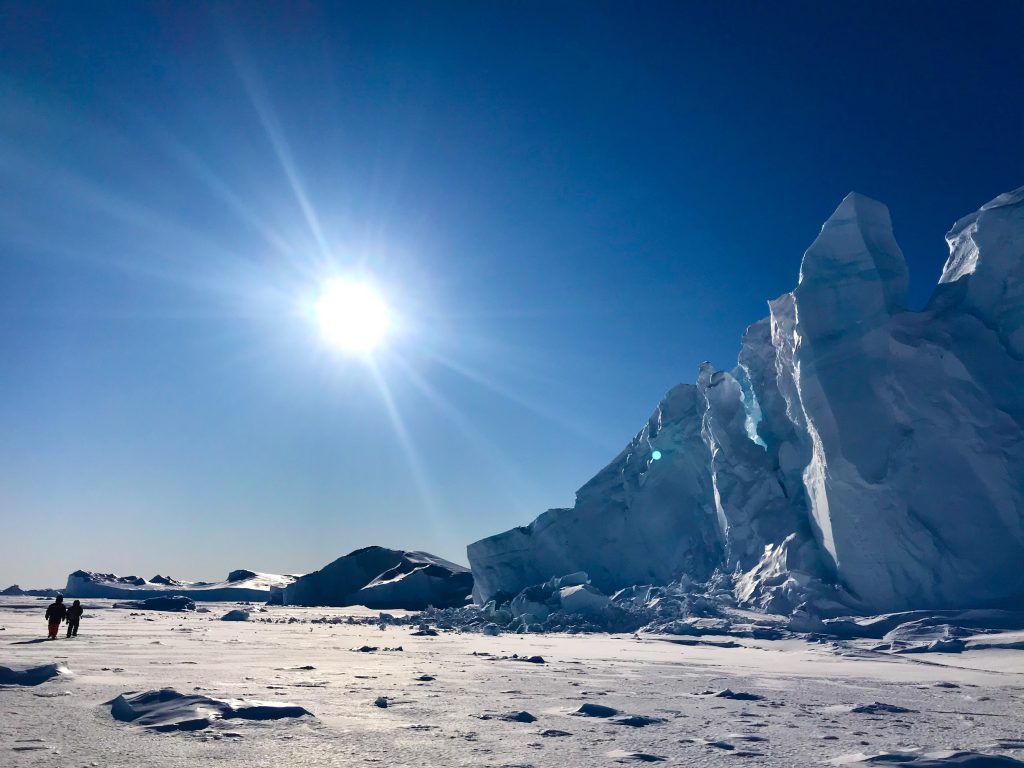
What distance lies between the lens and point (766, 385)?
77.0 feet

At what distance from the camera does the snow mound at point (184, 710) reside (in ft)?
17.2

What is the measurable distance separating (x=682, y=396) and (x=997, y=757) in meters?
23.7

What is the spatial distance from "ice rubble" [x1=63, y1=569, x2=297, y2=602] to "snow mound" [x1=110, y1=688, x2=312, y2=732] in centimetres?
4287

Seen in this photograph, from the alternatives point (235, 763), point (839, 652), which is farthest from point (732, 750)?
point (839, 652)

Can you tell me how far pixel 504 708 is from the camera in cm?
657

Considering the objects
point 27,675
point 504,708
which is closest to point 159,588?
point 27,675

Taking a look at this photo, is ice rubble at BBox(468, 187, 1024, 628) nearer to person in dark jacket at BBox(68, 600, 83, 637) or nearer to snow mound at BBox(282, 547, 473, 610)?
person in dark jacket at BBox(68, 600, 83, 637)

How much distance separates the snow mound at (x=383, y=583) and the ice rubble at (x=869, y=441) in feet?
48.3

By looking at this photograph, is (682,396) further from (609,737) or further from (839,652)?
(609,737)

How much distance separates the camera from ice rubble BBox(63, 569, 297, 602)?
44.0 meters

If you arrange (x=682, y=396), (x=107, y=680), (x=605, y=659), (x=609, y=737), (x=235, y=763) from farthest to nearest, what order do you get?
(x=682, y=396) → (x=605, y=659) → (x=107, y=680) → (x=609, y=737) → (x=235, y=763)

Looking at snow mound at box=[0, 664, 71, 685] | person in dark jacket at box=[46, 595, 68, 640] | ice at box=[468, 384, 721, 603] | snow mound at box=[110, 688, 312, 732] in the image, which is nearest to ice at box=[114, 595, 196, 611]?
ice at box=[468, 384, 721, 603]

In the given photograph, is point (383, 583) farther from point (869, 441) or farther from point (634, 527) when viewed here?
point (869, 441)

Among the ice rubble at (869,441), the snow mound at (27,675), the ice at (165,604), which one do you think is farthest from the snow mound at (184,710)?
the ice at (165,604)
